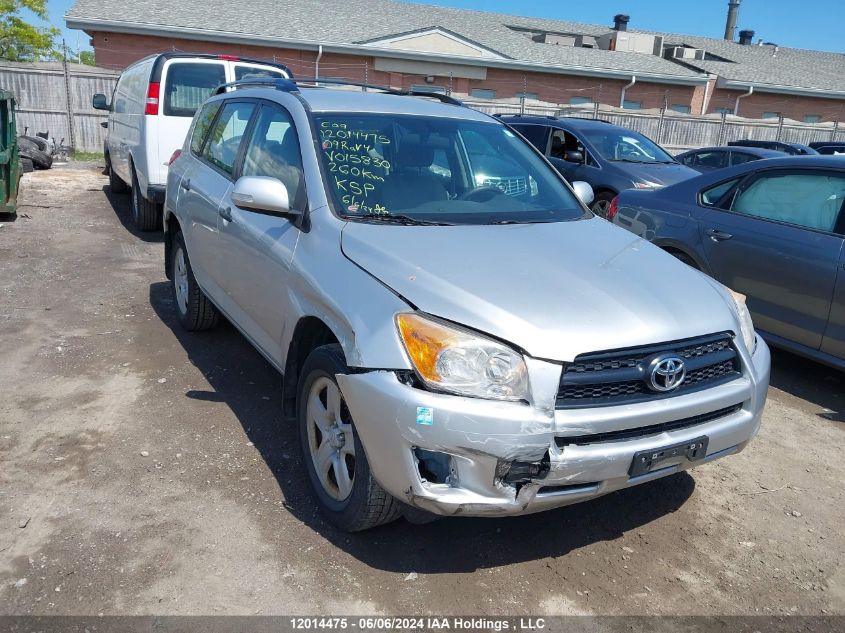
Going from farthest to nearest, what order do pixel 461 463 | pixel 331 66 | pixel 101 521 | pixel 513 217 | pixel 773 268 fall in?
1. pixel 331 66
2. pixel 773 268
3. pixel 513 217
4. pixel 101 521
5. pixel 461 463

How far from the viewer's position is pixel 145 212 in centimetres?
878

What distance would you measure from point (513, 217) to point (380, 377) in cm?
146

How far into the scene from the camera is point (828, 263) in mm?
4809

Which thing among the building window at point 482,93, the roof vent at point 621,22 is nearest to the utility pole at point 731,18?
the roof vent at point 621,22

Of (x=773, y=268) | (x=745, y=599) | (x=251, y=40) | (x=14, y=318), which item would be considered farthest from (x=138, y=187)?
(x=251, y=40)

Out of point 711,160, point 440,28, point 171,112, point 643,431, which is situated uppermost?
point 440,28

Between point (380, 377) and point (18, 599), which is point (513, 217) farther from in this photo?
point (18, 599)

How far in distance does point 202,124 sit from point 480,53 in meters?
21.7

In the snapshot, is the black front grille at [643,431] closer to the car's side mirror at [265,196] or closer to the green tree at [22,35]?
the car's side mirror at [265,196]

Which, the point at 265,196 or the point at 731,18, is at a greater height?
the point at 731,18

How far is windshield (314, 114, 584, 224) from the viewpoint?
3549mm

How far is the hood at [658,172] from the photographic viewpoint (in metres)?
9.91

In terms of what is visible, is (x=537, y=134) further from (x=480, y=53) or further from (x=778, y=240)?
(x=480, y=53)

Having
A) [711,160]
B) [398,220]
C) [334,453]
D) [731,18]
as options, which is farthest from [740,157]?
[731,18]
